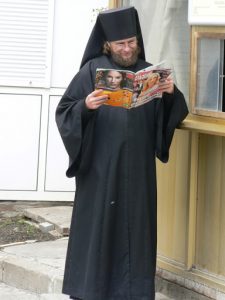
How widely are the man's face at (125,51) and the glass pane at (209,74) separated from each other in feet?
1.45

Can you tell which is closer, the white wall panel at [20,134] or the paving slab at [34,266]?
the paving slab at [34,266]

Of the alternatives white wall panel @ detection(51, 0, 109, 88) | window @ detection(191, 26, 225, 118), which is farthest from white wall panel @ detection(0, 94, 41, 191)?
window @ detection(191, 26, 225, 118)

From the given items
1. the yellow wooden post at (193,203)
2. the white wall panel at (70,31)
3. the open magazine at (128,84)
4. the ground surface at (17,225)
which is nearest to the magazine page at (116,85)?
the open magazine at (128,84)

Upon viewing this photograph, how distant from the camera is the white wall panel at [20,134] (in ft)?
23.2

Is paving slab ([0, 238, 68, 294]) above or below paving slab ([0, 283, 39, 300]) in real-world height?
above

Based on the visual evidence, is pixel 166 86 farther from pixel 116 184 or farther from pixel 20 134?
pixel 20 134

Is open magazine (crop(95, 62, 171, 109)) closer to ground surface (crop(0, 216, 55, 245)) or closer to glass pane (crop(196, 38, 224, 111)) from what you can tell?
glass pane (crop(196, 38, 224, 111))

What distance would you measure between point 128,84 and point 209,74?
0.76 m

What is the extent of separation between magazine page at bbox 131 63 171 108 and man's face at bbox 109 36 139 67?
260mm

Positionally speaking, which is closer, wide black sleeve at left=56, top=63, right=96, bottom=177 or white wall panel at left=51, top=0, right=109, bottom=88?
wide black sleeve at left=56, top=63, right=96, bottom=177

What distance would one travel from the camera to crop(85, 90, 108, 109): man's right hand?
351cm

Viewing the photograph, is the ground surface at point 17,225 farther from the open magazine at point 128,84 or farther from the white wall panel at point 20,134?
the open magazine at point 128,84

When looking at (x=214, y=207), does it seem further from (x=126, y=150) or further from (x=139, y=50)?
(x=139, y=50)

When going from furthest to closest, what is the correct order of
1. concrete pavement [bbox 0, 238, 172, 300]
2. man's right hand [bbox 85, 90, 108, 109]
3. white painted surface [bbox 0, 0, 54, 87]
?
white painted surface [bbox 0, 0, 54, 87], concrete pavement [bbox 0, 238, 172, 300], man's right hand [bbox 85, 90, 108, 109]
